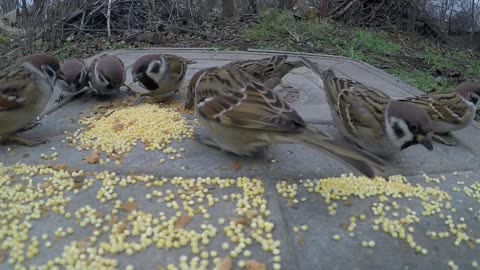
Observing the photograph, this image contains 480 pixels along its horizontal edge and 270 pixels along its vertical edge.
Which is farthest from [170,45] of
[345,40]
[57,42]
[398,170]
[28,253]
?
[28,253]

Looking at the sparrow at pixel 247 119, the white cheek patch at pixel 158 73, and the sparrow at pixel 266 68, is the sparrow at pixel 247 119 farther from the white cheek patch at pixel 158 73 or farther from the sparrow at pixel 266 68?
the white cheek patch at pixel 158 73

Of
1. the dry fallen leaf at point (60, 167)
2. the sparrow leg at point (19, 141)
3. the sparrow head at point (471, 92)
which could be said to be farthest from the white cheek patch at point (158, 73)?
the sparrow head at point (471, 92)

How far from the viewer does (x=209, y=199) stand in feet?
7.78

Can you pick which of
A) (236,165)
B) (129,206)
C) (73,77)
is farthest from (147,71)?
(129,206)

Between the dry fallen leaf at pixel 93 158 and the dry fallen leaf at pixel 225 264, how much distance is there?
125 cm

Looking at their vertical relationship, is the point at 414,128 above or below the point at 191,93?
above

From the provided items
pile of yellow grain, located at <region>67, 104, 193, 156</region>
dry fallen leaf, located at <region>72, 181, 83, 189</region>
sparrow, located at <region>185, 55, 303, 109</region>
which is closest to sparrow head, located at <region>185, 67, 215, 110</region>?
sparrow, located at <region>185, 55, 303, 109</region>

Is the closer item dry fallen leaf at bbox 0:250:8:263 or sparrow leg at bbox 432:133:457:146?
dry fallen leaf at bbox 0:250:8:263

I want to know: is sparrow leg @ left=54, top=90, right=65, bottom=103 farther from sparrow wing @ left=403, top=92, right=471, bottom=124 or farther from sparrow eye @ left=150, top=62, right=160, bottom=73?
sparrow wing @ left=403, top=92, right=471, bottom=124

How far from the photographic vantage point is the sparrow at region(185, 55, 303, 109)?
3776mm

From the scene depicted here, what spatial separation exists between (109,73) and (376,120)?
2321 mm

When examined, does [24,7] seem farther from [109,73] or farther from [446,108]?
[446,108]

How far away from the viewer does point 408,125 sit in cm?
264

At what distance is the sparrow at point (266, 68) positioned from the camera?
12.4 feet
